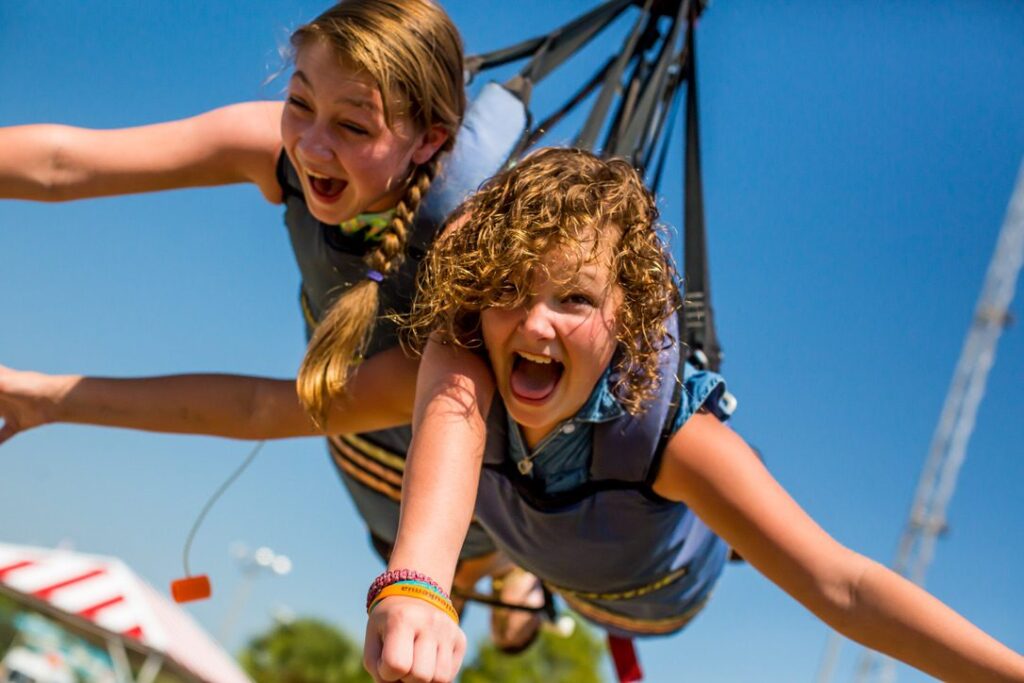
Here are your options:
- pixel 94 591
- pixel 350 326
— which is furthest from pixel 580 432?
pixel 94 591

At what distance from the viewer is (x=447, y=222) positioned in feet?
6.43

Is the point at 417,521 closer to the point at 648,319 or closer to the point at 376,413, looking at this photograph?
the point at 648,319

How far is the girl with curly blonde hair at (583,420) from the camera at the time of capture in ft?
5.18

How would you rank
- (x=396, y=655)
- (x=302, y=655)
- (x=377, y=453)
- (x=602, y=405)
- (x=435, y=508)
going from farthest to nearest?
1. (x=302, y=655)
2. (x=377, y=453)
3. (x=602, y=405)
4. (x=435, y=508)
5. (x=396, y=655)

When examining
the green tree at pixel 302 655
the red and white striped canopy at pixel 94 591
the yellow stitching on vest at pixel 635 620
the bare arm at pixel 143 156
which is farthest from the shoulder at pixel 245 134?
the green tree at pixel 302 655

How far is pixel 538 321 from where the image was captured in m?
1.63

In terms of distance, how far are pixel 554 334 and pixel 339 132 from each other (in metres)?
0.81

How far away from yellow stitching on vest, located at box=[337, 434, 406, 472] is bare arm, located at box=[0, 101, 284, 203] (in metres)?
0.66

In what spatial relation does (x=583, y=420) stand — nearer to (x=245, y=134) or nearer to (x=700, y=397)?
(x=700, y=397)

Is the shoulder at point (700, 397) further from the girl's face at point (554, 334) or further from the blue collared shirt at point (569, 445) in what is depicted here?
the girl's face at point (554, 334)

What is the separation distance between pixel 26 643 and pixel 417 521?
4465 mm

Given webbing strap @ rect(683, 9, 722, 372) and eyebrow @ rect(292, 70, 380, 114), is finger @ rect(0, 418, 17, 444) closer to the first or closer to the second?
eyebrow @ rect(292, 70, 380, 114)

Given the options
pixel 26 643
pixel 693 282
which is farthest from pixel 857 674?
pixel 693 282

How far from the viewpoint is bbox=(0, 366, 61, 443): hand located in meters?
2.31
